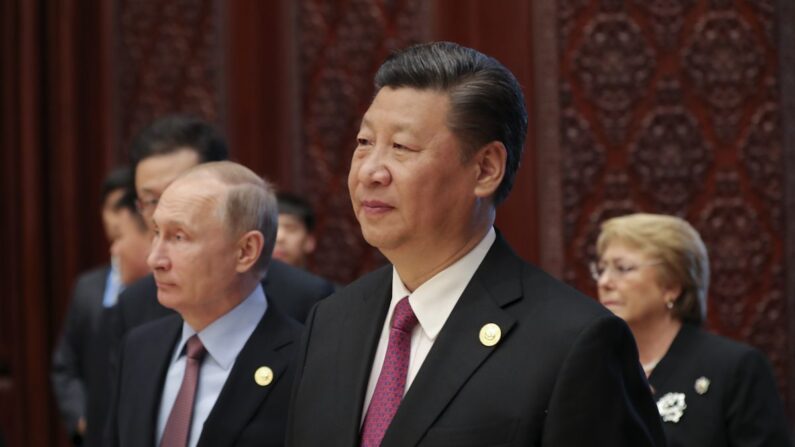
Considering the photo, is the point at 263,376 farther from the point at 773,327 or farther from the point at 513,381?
the point at 773,327

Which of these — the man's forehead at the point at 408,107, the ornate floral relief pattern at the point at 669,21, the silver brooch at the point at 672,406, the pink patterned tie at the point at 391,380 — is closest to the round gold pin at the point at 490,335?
the pink patterned tie at the point at 391,380

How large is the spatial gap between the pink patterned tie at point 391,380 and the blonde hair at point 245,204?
28.4 inches

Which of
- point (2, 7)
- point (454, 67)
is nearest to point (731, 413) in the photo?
point (454, 67)

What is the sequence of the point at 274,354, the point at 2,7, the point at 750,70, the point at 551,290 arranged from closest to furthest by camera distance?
the point at 551,290 → the point at 274,354 → the point at 750,70 → the point at 2,7

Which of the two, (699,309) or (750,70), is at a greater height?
(750,70)

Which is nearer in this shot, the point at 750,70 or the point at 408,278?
the point at 408,278

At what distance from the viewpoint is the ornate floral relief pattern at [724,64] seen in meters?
5.21

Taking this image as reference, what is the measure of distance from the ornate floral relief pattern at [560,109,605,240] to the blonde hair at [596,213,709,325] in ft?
4.95

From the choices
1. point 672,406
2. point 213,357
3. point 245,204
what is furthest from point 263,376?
point 672,406

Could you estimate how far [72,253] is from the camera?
6.02 m

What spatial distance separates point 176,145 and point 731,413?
179 cm

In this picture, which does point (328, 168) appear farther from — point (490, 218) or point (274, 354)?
point (490, 218)

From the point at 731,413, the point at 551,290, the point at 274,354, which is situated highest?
the point at 551,290

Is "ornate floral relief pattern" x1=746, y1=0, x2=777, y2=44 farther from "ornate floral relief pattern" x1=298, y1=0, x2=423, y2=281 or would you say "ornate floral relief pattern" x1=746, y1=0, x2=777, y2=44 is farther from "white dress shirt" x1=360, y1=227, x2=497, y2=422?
"white dress shirt" x1=360, y1=227, x2=497, y2=422
